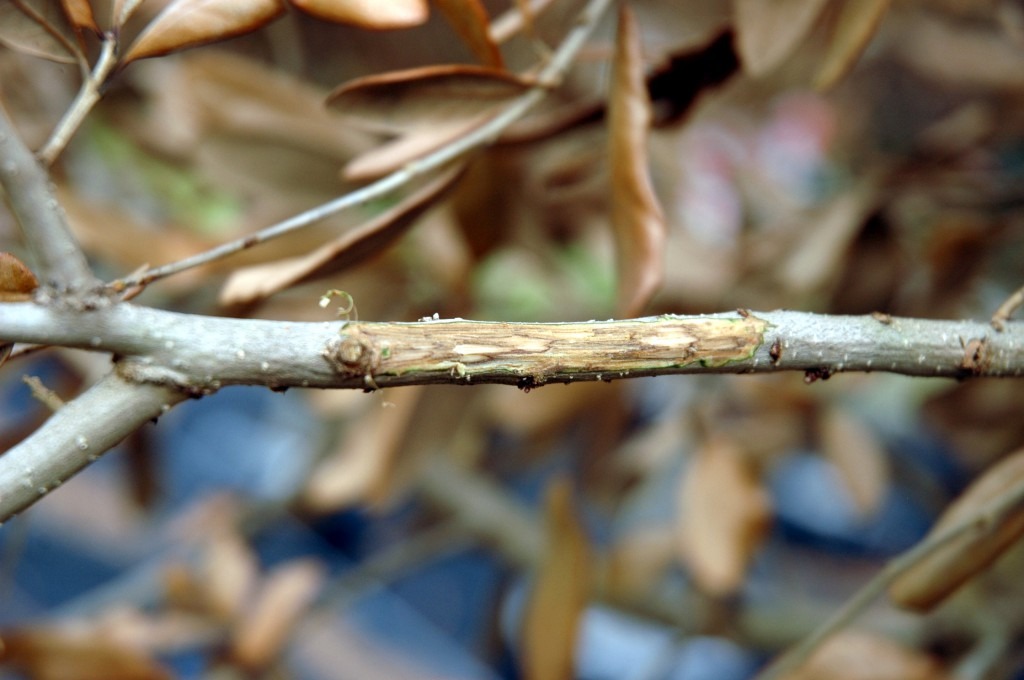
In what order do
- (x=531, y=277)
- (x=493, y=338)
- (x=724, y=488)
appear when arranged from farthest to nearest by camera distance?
1. (x=531, y=277)
2. (x=724, y=488)
3. (x=493, y=338)

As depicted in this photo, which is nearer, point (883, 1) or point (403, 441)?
point (883, 1)

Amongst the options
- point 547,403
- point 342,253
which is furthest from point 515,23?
point 547,403

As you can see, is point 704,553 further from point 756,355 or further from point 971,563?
point 756,355

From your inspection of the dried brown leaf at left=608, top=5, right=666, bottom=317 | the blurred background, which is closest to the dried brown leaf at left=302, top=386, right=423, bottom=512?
the blurred background

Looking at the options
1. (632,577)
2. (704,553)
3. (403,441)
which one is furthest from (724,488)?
(403,441)

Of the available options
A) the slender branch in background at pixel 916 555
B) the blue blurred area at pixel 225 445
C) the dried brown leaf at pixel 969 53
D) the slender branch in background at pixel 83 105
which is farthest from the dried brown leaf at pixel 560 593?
the blue blurred area at pixel 225 445
